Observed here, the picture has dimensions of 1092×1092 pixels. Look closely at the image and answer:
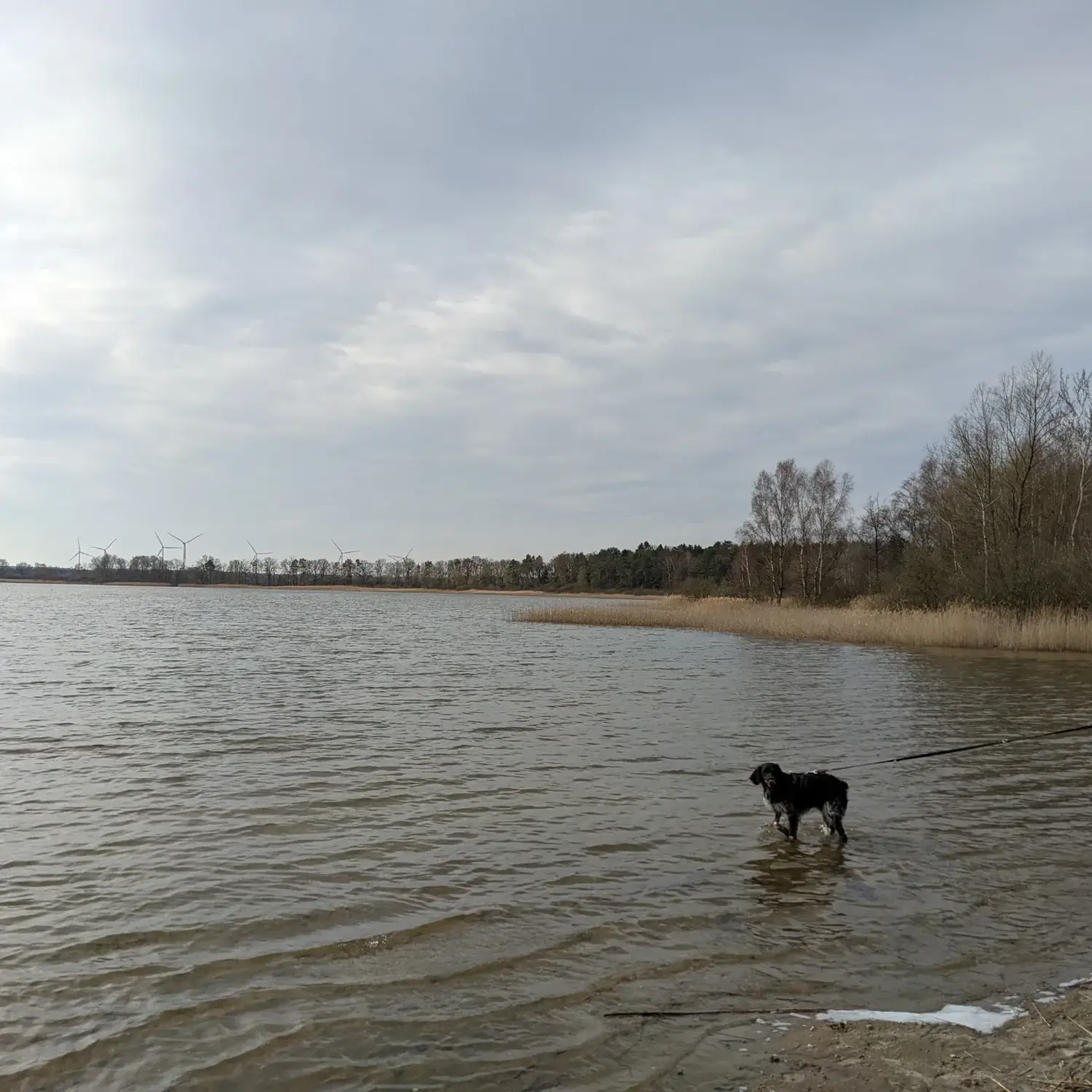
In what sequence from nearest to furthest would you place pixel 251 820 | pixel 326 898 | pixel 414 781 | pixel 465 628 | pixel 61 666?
pixel 326 898, pixel 251 820, pixel 414 781, pixel 61 666, pixel 465 628

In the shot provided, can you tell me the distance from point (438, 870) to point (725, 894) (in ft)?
7.80

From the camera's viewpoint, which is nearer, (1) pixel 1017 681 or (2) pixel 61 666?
(1) pixel 1017 681

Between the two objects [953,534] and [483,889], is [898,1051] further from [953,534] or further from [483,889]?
[953,534]

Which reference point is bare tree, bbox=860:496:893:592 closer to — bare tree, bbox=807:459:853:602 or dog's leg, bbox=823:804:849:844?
bare tree, bbox=807:459:853:602

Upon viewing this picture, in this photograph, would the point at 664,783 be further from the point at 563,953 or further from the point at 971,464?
the point at 971,464

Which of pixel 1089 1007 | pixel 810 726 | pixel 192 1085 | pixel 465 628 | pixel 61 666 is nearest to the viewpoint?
pixel 192 1085

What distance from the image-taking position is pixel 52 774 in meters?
10.2

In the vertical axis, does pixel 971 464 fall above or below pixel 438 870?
above

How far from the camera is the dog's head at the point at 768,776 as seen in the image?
793 centimetres

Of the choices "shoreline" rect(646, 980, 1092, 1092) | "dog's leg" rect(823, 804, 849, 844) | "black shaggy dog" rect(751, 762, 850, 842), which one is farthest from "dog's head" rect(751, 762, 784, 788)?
"shoreline" rect(646, 980, 1092, 1092)

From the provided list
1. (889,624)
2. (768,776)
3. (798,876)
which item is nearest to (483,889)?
(798,876)

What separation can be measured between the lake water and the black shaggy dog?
228 mm

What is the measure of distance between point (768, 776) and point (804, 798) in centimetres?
39

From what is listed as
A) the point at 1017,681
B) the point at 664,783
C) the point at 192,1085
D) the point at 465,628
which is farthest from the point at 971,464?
the point at 192,1085
